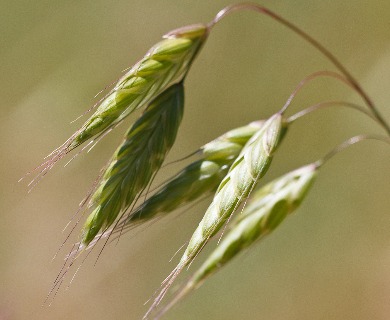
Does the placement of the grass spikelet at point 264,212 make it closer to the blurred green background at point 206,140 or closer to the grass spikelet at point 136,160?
the grass spikelet at point 136,160

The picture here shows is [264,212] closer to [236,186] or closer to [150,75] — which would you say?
[236,186]

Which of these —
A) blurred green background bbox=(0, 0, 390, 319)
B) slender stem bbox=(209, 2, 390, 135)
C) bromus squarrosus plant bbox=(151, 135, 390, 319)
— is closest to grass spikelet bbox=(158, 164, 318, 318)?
bromus squarrosus plant bbox=(151, 135, 390, 319)

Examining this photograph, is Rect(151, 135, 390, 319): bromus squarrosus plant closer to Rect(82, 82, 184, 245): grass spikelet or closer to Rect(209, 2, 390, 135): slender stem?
Rect(209, 2, 390, 135): slender stem

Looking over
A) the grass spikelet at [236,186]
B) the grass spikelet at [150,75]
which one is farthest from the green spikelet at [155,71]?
the grass spikelet at [236,186]

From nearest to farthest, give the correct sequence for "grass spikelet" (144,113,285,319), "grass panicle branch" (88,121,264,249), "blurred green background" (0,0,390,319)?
"grass spikelet" (144,113,285,319), "grass panicle branch" (88,121,264,249), "blurred green background" (0,0,390,319)

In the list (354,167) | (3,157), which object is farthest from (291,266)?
(3,157)

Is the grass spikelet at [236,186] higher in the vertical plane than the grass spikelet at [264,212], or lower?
higher

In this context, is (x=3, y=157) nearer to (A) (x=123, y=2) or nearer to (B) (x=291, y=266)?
(A) (x=123, y=2)
